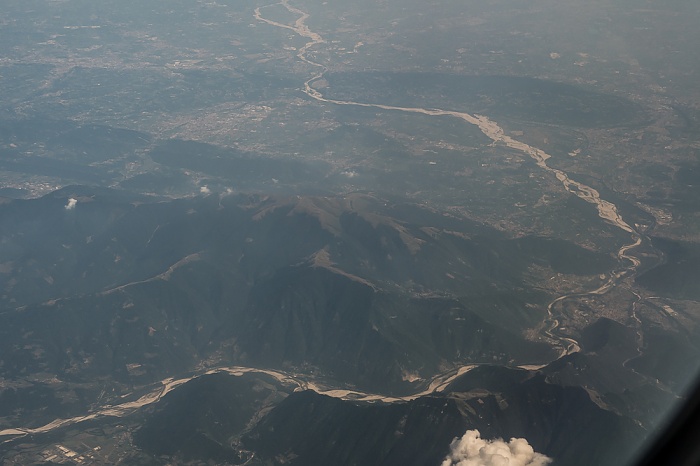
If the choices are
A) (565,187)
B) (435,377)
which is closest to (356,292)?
(435,377)

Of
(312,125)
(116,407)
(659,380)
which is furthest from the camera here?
(312,125)

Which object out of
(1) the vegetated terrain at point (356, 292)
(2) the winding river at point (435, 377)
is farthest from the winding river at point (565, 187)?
(1) the vegetated terrain at point (356, 292)

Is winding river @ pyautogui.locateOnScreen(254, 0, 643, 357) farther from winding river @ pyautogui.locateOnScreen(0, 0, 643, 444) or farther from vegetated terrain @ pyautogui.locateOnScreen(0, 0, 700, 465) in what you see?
vegetated terrain @ pyautogui.locateOnScreen(0, 0, 700, 465)

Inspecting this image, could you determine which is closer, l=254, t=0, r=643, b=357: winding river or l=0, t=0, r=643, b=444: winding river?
l=0, t=0, r=643, b=444: winding river

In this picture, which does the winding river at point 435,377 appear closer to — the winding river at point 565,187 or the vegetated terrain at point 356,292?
the winding river at point 565,187

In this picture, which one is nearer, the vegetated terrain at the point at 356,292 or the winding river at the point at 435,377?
the vegetated terrain at the point at 356,292

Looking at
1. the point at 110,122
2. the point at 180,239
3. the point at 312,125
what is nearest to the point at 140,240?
the point at 180,239

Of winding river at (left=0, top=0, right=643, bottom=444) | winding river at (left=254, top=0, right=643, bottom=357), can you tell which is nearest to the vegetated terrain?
winding river at (left=0, top=0, right=643, bottom=444)

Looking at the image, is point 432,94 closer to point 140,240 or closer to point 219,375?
point 140,240

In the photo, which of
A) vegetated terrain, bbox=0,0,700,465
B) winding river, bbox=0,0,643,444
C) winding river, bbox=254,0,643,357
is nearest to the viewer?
vegetated terrain, bbox=0,0,700,465

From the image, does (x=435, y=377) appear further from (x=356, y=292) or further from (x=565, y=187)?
(x=565, y=187)

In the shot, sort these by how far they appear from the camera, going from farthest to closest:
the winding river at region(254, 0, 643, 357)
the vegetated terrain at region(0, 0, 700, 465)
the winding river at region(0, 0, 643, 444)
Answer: the winding river at region(254, 0, 643, 357)
the winding river at region(0, 0, 643, 444)
the vegetated terrain at region(0, 0, 700, 465)
